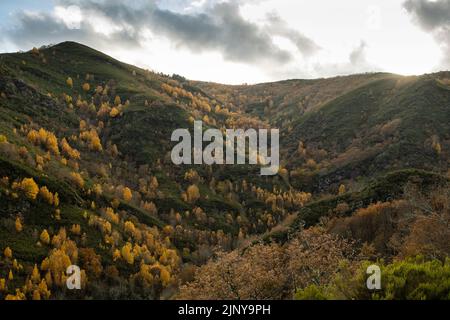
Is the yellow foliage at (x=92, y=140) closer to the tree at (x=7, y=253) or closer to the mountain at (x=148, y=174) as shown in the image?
the mountain at (x=148, y=174)

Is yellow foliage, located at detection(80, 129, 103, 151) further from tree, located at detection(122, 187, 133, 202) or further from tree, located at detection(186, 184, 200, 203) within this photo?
tree, located at detection(186, 184, 200, 203)

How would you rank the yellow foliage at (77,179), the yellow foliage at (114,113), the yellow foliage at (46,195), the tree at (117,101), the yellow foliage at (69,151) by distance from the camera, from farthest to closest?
the tree at (117,101) → the yellow foliage at (114,113) → the yellow foliage at (69,151) → the yellow foliage at (77,179) → the yellow foliage at (46,195)

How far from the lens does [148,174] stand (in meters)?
110

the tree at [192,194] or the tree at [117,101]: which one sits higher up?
the tree at [117,101]

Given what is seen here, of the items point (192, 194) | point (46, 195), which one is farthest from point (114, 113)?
point (46, 195)

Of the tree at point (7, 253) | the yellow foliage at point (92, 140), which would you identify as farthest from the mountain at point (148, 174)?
the yellow foliage at point (92, 140)

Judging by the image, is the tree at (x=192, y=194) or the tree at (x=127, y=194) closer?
the tree at (x=127, y=194)

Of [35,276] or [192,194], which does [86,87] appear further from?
[35,276]

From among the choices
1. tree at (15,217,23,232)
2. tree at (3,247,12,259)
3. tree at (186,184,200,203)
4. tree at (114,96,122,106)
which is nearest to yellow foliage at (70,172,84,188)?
tree at (15,217,23,232)

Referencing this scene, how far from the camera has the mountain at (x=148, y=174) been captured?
59.9 meters

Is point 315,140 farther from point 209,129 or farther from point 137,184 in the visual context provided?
point 137,184

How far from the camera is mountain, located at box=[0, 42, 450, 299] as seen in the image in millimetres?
59931
